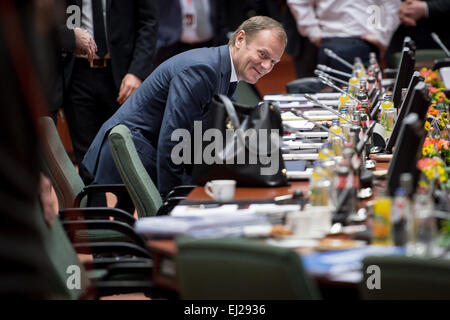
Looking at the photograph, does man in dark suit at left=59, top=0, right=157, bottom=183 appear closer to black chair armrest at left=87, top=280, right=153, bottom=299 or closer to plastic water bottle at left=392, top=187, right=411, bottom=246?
black chair armrest at left=87, top=280, right=153, bottom=299

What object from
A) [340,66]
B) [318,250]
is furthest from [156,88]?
[340,66]

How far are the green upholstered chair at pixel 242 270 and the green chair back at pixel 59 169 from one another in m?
1.82

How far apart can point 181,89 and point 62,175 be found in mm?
661

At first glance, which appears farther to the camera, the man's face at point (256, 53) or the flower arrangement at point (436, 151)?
the man's face at point (256, 53)

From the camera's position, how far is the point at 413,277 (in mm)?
1807

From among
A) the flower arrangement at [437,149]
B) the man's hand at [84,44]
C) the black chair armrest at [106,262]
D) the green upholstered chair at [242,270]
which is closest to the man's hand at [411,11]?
the man's hand at [84,44]

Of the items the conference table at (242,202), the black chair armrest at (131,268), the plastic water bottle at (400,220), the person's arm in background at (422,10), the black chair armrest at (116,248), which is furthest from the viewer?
the person's arm in background at (422,10)

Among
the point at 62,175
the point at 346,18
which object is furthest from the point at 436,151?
the point at 346,18

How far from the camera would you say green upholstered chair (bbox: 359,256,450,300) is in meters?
1.79

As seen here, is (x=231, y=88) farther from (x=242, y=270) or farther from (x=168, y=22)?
(x=168, y=22)

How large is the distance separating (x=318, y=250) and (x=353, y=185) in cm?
40

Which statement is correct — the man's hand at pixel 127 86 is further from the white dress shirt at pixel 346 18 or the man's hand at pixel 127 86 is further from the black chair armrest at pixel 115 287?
the black chair armrest at pixel 115 287

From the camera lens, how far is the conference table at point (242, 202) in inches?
81.3
